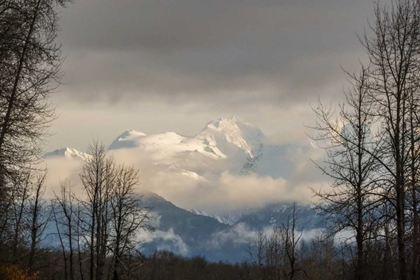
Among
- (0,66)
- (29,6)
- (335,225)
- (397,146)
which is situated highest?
(29,6)

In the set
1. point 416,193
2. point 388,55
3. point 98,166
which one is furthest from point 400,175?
point 98,166

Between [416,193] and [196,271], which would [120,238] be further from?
[196,271]

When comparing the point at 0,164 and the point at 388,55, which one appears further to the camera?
the point at 388,55

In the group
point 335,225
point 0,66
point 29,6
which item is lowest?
point 335,225

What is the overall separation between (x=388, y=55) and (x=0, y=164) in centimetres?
1418

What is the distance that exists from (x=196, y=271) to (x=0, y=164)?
18351 cm

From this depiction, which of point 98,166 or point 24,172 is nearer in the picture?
point 24,172

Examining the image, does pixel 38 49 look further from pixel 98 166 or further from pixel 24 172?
pixel 98 166

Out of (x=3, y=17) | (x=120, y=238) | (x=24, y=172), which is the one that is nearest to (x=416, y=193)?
(x=24, y=172)

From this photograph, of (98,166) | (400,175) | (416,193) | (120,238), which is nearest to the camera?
(400,175)

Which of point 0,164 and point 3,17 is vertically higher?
point 3,17

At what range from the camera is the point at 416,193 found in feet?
77.4

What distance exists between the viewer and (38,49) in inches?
750

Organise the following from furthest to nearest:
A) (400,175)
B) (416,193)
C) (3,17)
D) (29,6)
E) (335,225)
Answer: (335,225) → (416,193) → (400,175) → (29,6) → (3,17)
